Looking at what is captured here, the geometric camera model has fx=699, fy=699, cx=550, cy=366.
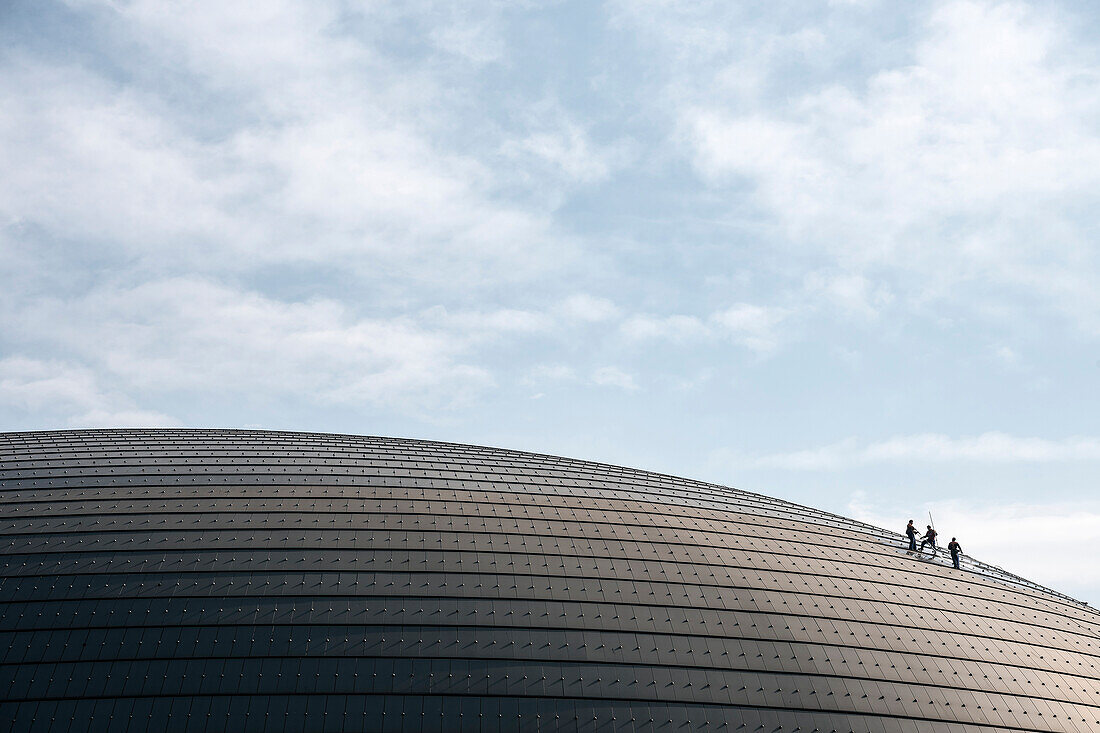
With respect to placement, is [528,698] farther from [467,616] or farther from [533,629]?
[467,616]

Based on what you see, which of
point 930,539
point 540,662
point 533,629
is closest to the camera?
point 540,662

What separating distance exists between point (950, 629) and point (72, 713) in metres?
34.5

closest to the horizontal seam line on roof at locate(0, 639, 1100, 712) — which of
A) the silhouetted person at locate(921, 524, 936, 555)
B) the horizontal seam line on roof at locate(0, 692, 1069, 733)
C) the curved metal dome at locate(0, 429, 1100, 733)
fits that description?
the curved metal dome at locate(0, 429, 1100, 733)

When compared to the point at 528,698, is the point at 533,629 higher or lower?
higher

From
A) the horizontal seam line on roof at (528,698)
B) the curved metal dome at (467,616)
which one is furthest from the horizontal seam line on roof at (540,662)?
the horizontal seam line on roof at (528,698)

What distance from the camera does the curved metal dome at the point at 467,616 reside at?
77.2 feet

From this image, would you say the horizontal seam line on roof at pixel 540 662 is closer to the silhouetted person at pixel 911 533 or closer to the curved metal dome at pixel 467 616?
the curved metal dome at pixel 467 616

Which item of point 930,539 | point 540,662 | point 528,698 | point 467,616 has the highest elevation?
point 930,539

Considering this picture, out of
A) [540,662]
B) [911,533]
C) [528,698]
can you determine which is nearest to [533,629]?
[540,662]

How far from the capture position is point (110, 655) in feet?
79.4

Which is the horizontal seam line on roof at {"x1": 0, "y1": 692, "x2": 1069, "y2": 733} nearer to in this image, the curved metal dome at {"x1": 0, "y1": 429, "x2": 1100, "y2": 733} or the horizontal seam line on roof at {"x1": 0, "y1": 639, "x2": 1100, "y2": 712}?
the curved metal dome at {"x1": 0, "y1": 429, "x2": 1100, "y2": 733}

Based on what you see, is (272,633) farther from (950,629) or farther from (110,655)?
(950,629)

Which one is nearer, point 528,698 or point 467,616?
point 528,698

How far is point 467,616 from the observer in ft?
86.3
